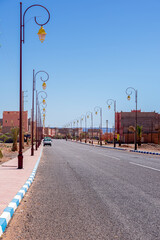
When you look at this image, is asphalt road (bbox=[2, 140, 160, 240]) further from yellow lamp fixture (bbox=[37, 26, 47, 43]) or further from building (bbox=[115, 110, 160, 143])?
building (bbox=[115, 110, 160, 143])

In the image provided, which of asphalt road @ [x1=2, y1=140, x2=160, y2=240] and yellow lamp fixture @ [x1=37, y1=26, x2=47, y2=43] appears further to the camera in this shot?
yellow lamp fixture @ [x1=37, y1=26, x2=47, y2=43]

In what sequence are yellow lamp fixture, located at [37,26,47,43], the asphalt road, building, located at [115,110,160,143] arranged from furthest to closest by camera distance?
1. building, located at [115,110,160,143]
2. yellow lamp fixture, located at [37,26,47,43]
3. the asphalt road

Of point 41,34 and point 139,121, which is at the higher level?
point 41,34

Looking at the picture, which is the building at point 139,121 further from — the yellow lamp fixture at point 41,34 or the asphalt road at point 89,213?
the asphalt road at point 89,213

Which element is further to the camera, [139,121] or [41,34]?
[139,121]

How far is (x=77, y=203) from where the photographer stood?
760cm

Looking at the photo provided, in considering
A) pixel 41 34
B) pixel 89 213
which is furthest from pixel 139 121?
pixel 89 213

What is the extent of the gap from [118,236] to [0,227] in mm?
1887

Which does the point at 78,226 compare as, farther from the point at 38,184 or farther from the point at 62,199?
the point at 38,184

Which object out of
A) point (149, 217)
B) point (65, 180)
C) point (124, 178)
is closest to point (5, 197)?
point (149, 217)

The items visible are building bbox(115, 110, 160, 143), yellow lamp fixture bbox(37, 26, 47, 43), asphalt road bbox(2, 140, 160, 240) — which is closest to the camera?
asphalt road bbox(2, 140, 160, 240)

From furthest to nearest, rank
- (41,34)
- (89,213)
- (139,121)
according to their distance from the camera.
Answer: (139,121) → (41,34) → (89,213)

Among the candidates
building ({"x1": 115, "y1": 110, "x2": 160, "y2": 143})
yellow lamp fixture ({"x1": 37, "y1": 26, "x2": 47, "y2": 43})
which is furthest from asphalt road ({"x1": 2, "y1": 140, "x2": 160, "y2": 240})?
building ({"x1": 115, "y1": 110, "x2": 160, "y2": 143})

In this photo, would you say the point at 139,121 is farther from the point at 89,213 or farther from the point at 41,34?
the point at 89,213
